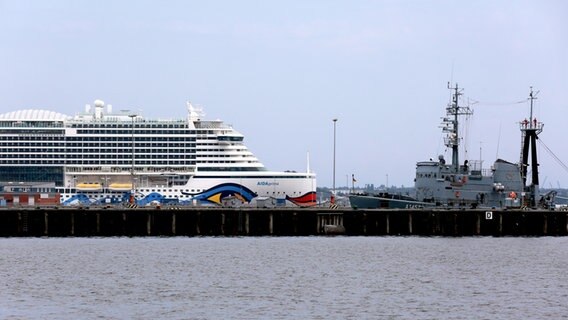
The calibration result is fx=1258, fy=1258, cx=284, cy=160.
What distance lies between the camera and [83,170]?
141 m

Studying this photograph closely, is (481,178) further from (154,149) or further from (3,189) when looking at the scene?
(3,189)

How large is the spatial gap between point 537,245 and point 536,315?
129ft

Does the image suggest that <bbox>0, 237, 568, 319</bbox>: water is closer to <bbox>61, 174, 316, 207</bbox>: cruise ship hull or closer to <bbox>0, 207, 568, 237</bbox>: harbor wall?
<bbox>0, 207, 568, 237</bbox>: harbor wall

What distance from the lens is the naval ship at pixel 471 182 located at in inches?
4405

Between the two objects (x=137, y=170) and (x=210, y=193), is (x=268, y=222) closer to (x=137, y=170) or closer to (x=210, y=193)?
(x=210, y=193)

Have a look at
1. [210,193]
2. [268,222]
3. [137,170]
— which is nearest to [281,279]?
[268,222]

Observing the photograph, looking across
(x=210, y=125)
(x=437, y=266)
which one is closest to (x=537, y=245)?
(x=437, y=266)

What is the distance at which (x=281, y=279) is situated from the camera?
6675 cm

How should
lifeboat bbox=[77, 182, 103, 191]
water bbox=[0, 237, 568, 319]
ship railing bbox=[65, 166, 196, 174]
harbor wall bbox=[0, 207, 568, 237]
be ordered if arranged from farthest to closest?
1. ship railing bbox=[65, 166, 196, 174]
2. lifeboat bbox=[77, 182, 103, 191]
3. harbor wall bbox=[0, 207, 568, 237]
4. water bbox=[0, 237, 568, 319]

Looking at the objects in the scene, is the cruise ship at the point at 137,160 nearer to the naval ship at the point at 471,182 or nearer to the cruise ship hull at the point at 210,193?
the cruise ship hull at the point at 210,193

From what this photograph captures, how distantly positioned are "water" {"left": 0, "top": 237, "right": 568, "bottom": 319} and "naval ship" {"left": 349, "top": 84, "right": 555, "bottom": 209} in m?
16.3

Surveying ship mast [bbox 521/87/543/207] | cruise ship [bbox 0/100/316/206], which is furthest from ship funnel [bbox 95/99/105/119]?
ship mast [bbox 521/87/543/207]

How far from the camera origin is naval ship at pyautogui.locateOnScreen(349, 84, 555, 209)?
11188cm

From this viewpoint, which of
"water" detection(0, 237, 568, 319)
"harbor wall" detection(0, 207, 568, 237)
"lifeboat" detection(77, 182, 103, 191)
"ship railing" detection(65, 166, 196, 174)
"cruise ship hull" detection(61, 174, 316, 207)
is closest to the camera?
"water" detection(0, 237, 568, 319)
